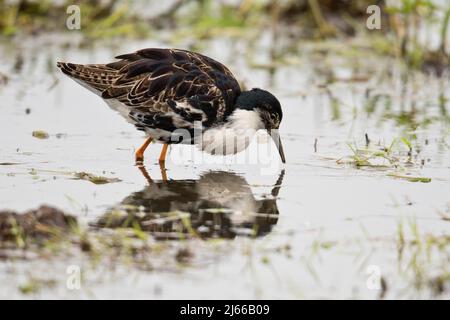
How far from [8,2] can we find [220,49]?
361cm

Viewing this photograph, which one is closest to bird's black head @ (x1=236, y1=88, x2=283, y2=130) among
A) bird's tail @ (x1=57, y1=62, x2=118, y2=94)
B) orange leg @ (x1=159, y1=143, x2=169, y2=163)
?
orange leg @ (x1=159, y1=143, x2=169, y2=163)

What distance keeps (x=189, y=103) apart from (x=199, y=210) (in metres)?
1.77

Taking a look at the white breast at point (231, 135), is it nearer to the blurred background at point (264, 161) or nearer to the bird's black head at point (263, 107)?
the bird's black head at point (263, 107)

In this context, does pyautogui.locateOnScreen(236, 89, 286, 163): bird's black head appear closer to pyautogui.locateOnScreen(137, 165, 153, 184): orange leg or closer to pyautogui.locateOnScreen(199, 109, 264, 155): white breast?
pyautogui.locateOnScreen(199, 109, 264, 155): white breast

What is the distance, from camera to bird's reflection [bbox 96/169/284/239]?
657cm

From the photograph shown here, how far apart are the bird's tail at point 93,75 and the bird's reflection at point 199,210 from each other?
1.50 metres

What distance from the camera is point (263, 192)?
784cm

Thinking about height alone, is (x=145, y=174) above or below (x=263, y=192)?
above

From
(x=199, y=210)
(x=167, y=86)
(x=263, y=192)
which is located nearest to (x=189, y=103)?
(x=167, y=86)

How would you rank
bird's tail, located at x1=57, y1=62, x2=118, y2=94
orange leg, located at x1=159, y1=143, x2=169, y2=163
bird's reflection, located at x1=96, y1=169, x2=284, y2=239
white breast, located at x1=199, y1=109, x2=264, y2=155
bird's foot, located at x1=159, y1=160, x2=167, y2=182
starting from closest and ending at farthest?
bird's reflection, located at x1=96, y1=169, x2=284, y2=239, bird's foot, located at x1=159, y1=160, x2=167, y2=182, white breast, located at x1=199, y1=109, x2=264, y2=155, orange leg, located at x1=159, y1=143, x2=169, y2=163, bird's tail, located at x1=57, y1=62, x2=118, y2=94

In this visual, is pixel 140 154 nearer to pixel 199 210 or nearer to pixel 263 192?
pixel 263 192

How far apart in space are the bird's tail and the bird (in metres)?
0.02
